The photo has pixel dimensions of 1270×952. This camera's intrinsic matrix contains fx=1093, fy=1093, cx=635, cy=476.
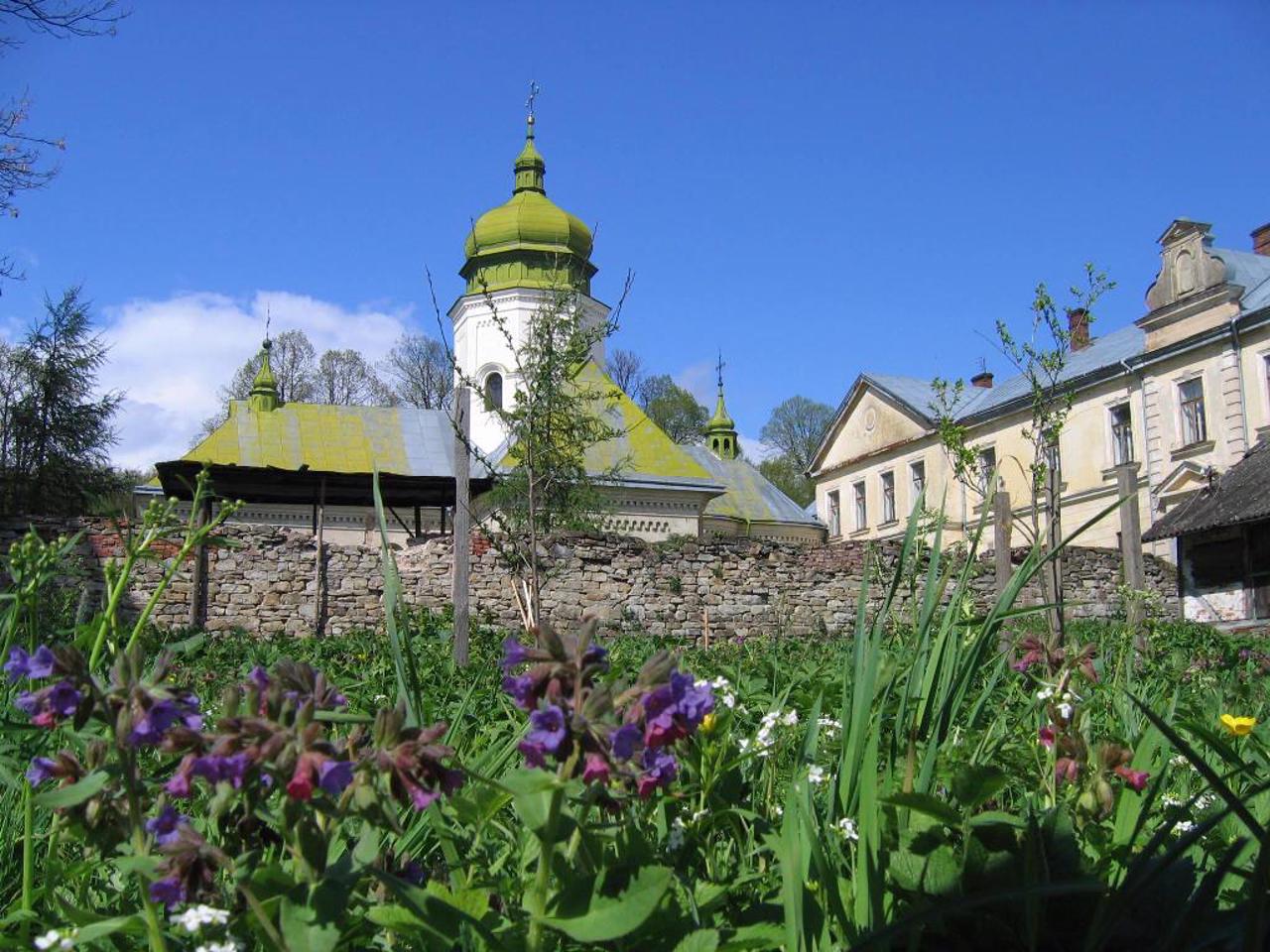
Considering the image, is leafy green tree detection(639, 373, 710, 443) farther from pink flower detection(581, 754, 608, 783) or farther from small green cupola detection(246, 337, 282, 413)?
pink flower detection(581, 754, 608, 783)

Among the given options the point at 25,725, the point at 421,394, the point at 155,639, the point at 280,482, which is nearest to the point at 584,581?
the point at 280,482

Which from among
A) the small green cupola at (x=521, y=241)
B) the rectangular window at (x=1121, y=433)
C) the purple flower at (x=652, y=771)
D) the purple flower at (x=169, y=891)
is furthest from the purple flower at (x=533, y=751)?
the small green cupola at (x=521, y=241)

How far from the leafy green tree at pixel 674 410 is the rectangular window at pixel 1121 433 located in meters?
23.7

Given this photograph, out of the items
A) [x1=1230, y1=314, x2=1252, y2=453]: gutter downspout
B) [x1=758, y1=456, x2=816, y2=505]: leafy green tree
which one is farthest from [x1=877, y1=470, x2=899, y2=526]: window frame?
[x1=758, y1=456, x2=816, y2=505]: leafy green tree

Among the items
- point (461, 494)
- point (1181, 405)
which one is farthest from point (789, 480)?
point (461, 494)

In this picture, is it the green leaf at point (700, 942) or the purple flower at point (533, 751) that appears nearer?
the purple flower at point (533, 751)

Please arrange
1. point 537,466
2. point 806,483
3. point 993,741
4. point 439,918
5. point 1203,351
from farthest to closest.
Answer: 1. point 806,483
2. point 1203,351
3. point 537,466
4. point 993,741
5. point 439,918

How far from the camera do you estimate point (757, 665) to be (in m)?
5.00

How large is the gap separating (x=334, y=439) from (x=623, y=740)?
28768 mm

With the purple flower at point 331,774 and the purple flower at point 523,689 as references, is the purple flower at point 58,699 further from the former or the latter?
the purple flower at point 523,689

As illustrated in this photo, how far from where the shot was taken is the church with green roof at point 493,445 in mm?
19203

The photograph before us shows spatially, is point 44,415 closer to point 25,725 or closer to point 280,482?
point 280,482

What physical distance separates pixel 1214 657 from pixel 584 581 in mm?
10399

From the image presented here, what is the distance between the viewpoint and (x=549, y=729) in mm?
950
